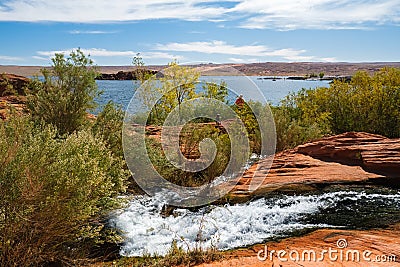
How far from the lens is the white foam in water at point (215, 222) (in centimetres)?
628

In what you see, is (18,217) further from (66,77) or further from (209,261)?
(66,77)

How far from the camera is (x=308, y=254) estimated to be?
194 inches

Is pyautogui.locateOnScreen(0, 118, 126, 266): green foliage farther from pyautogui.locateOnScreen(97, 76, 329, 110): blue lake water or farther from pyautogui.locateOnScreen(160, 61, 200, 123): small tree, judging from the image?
pyautogui.locateOnScreen(160, 61, 200, 123): small tree

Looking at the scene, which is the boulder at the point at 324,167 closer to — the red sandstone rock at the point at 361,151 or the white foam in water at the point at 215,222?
the red sandstone rock at the point at 361,151

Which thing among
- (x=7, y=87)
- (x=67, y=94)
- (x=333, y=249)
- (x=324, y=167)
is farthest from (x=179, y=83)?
(x=333, y=249)

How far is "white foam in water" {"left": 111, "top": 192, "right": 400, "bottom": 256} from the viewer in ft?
20.6

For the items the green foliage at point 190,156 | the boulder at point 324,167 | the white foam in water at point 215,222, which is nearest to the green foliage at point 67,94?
the green foliage at point 190,156

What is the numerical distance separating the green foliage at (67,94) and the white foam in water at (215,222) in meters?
2.53

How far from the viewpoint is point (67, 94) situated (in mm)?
9391

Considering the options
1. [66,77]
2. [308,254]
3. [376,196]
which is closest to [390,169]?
[376,196]

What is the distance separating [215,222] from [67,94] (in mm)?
4677

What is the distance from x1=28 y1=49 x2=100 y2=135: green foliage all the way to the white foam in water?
2531mm

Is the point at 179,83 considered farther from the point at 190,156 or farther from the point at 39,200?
the point at 39,200

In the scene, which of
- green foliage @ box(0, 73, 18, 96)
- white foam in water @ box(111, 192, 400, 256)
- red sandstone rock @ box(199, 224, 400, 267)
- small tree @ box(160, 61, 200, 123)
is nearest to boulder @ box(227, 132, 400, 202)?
white foam in water @ box(111, 192, 400, 256)
